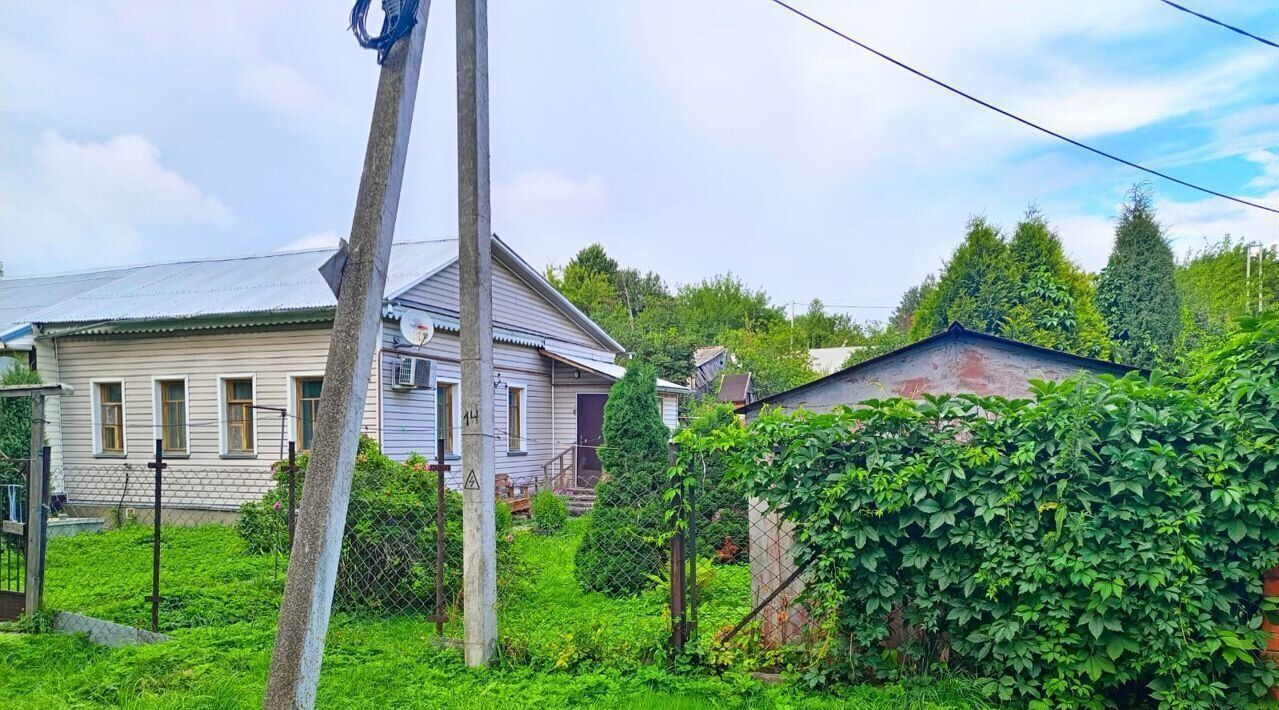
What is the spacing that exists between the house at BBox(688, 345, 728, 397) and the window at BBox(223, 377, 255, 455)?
1738cm

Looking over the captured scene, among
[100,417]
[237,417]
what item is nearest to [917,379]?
[237,417]

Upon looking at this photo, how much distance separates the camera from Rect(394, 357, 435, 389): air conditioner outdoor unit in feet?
35.9

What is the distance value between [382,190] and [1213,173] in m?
9.87

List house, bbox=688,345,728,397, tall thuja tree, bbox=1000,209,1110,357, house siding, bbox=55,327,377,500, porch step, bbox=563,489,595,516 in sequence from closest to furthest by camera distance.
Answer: tall thuja tree, bbox=1000,209,1110,357
house siding, bbox=55,327,377,500
porch step, bbox=563,489,595,516
house, bbox=688,345,728,397

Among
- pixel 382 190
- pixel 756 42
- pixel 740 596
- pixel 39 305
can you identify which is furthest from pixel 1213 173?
pixel 39 305

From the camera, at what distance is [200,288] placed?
12.8 metres

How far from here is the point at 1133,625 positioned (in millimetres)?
3348

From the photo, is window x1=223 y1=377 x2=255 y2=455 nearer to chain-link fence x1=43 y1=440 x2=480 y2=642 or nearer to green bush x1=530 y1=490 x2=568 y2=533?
chain-link fence x1=43 y1=440 x2=480 y2=642

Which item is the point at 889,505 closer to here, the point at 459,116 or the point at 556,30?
the point at 459,116

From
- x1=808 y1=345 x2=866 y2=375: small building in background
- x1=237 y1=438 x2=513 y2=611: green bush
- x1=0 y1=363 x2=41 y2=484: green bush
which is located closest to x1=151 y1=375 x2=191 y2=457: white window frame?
x1=0 y1=363 x2=41 y2=484: green bush

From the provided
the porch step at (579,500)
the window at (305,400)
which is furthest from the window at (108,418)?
the porch step at (579,500)

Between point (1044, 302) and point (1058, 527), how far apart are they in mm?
5583

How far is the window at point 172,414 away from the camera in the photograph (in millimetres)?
11742

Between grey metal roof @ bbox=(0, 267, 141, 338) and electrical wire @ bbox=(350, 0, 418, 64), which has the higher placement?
grey metal roof @ bbox=(0, 267, 141, 338)
